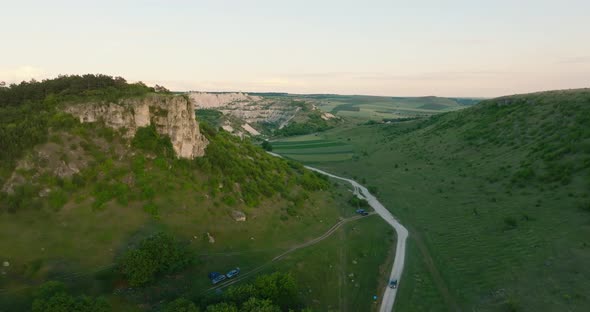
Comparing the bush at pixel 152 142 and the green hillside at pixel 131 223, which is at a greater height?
the bush at pixel 152 142

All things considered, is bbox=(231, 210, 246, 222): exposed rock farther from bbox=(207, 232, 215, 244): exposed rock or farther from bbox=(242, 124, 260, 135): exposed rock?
bbox=(242, 124, 260, 135): exposed rock

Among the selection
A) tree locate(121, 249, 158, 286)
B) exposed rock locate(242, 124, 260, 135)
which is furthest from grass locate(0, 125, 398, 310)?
exposed rock locate(242, 124, 260, 135)

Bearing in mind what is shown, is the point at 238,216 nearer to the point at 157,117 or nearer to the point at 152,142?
the point at 152,142

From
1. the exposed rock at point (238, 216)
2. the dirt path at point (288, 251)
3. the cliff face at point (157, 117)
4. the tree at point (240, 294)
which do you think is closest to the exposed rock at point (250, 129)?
the cliff face at point (157, 117)

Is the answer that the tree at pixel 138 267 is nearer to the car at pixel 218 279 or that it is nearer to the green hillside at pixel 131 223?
the green hillside at pixel 131 223

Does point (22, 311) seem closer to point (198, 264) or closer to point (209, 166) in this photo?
point (198, 264)
